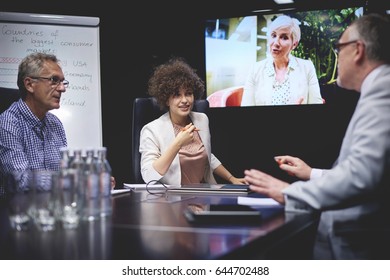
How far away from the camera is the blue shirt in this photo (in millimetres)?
2305

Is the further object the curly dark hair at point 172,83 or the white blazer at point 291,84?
the white blazer at point 291,84

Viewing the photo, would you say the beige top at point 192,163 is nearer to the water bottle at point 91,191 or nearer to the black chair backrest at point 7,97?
the black chair backrest at point 7,97

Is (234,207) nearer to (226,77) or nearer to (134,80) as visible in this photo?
(226,77)

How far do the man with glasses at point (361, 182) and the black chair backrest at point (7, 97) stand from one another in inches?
60.4

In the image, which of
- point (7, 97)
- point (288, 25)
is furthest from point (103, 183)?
point (288, 25)

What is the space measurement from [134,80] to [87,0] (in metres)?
0.85

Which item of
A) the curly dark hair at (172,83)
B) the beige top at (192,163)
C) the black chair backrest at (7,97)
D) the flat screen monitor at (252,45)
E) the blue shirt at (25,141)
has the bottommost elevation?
the beige top at (192,163)

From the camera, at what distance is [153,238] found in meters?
1.07

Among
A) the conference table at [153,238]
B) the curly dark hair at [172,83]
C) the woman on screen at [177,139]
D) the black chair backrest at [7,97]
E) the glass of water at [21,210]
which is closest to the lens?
the conference table at [153,238]

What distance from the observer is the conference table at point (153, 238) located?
939mm

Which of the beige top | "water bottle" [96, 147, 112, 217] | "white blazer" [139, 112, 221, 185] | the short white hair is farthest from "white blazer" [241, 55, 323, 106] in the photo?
"water bottle" [96, 147, 112, 217]

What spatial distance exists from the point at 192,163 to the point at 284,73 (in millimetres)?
1417

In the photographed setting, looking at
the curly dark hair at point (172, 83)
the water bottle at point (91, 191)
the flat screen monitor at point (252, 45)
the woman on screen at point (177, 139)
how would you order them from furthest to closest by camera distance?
1. the flat screen monitor at point (252, 45)
2. the curly dark hair at point (172, 83)
3. the woman on screen at point (177, 139)
4. the water bottle at point (91, 191)

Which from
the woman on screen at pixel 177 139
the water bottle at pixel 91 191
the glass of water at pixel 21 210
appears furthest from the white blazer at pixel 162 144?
the glass of water at pixel 21 210
